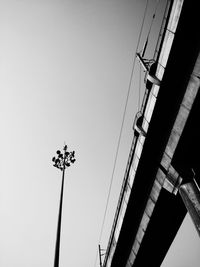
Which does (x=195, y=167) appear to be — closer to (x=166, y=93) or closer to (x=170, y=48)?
(x=166, y=93)

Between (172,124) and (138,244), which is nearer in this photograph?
(172,124)

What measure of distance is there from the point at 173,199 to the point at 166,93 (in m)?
4.17

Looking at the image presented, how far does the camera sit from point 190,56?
6.58 metres

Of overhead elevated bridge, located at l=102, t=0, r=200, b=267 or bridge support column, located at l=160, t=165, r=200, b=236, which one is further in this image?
bridge support column, located at l=160, t=165, r=200, b=236

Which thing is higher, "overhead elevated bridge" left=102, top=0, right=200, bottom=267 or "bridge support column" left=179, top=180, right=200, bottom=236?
"overhead elevated bridge" left=102, top=0, right=200, bottom=267

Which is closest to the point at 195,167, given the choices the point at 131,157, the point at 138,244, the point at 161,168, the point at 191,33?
the point at 161,168

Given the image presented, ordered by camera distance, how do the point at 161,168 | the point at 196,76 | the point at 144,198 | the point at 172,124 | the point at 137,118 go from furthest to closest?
the point at 144,198 → the point at 137,118 → the point at 161,168 → the point at 172,124 → the point at 196,76

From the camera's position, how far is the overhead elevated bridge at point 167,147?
650cm

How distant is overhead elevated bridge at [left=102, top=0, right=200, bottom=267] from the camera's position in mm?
6500

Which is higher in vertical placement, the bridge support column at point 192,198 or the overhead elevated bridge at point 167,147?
the overhead elevated bridge at point 167,147

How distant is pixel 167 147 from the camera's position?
25.4ft

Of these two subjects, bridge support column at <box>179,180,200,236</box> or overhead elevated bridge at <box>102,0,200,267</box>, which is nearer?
overhead elevated bridge at <box>102,0,200,267</box>

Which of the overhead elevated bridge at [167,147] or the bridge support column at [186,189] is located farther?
the bridge support column at [186,189]

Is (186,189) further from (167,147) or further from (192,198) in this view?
(167,147)
